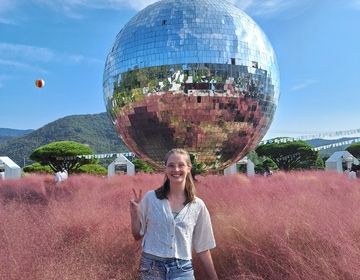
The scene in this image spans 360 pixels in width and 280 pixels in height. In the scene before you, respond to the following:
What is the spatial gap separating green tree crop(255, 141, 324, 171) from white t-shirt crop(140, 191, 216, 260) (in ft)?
128

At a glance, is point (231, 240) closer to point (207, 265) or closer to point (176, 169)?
point (207, 265)

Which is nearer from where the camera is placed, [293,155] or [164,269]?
[164,269]

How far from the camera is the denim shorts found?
2980 millimetres

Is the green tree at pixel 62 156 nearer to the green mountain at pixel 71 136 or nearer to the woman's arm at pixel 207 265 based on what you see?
the woman's arm at pixel 207 265

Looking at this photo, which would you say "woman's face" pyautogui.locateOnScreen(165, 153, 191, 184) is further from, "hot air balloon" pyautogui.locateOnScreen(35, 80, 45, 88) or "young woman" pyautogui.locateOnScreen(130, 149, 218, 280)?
"hot air balloon" pyautogui.locateOnScreen(35, 80, 45, 88)

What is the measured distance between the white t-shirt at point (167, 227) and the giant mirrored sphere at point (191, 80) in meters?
3.64

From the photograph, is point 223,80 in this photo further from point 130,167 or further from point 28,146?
point 28,146

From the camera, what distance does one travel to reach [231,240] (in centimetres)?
520

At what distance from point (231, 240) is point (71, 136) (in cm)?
12386

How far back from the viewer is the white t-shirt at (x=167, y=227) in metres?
3.01

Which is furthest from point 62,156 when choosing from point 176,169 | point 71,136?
point 71,136

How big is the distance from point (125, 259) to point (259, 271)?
1618 mm

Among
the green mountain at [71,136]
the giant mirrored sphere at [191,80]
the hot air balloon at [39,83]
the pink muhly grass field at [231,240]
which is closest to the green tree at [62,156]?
the hot air balloon at [39,83]

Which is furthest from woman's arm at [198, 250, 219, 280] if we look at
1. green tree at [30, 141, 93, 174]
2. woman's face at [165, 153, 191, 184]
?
green tree at [30, 141, 93, 174]
